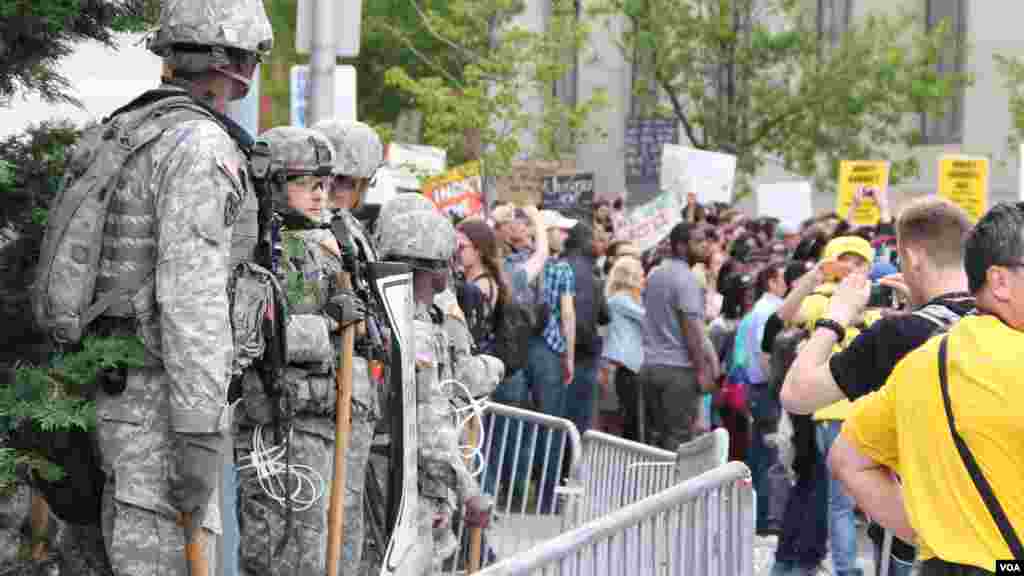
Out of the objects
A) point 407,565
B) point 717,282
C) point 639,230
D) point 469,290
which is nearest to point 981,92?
point 639,230

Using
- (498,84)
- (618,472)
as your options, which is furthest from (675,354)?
(498,84)

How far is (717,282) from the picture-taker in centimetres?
1645

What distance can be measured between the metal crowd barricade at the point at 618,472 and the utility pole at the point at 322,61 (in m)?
1.94

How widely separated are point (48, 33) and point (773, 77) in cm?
3015

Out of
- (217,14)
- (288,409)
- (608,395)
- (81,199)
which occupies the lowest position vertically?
(608,395)

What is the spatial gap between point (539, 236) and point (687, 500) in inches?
341

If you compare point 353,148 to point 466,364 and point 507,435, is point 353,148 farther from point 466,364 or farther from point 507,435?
point 507,435

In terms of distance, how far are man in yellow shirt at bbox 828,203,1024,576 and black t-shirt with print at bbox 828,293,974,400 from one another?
1.22 metres

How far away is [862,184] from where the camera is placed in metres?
20.5

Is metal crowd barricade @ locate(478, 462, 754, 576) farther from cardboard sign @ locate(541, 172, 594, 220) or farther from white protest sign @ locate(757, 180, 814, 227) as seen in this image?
white protest sign @ locate(757, 180, 814, 227)

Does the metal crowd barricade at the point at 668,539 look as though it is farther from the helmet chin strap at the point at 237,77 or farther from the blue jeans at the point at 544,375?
the blue jeans at the point at 544,375

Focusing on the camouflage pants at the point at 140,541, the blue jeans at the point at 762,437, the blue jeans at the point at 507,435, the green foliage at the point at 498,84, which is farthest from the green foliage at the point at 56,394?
the green foliage at the point at 498,84

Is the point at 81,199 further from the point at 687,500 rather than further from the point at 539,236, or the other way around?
the point at 539,236

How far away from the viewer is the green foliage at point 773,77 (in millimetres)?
32562
